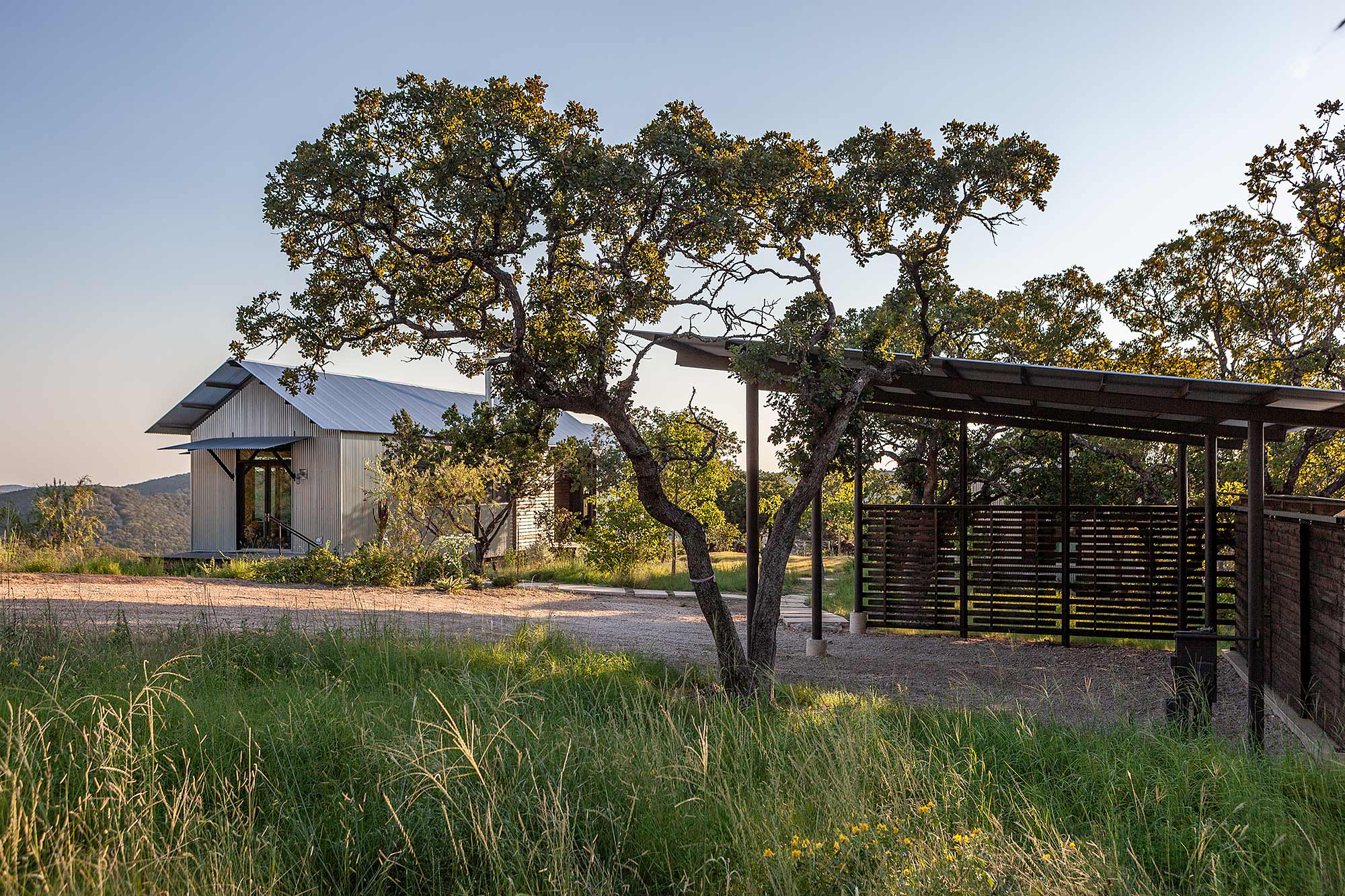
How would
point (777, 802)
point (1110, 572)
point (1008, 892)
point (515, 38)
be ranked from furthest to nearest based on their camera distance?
point (1110, 572), point (515, 38), point (777, 802), point (1008, 892)

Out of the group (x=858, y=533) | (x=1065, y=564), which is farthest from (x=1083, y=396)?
(x=858, y=533)

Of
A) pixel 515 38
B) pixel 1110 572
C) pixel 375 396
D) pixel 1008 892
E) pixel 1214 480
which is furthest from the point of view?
pixel 375 396

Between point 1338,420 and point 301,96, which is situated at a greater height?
point 301,96

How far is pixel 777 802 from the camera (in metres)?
3.88

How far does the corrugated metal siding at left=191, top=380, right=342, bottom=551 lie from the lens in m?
20.3

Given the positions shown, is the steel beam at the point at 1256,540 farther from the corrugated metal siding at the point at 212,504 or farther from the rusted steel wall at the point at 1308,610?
the corrugated metal siding at the point at 212,504

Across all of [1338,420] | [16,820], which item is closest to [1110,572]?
[1338,420]

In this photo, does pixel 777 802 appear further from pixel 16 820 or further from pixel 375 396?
pixel 375 396

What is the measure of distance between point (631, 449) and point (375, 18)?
5.37 meters

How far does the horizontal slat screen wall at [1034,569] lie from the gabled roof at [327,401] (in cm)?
1055

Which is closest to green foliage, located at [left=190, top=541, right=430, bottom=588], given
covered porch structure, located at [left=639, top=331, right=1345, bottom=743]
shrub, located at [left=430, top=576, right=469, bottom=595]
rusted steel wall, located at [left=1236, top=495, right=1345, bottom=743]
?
shrub, located at [left=430, top=576, right=469, bottom=595]

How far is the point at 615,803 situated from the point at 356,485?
18042 millimetres

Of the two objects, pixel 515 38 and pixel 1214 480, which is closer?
pixel 515 38

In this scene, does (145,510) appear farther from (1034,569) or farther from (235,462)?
(1034,569)
